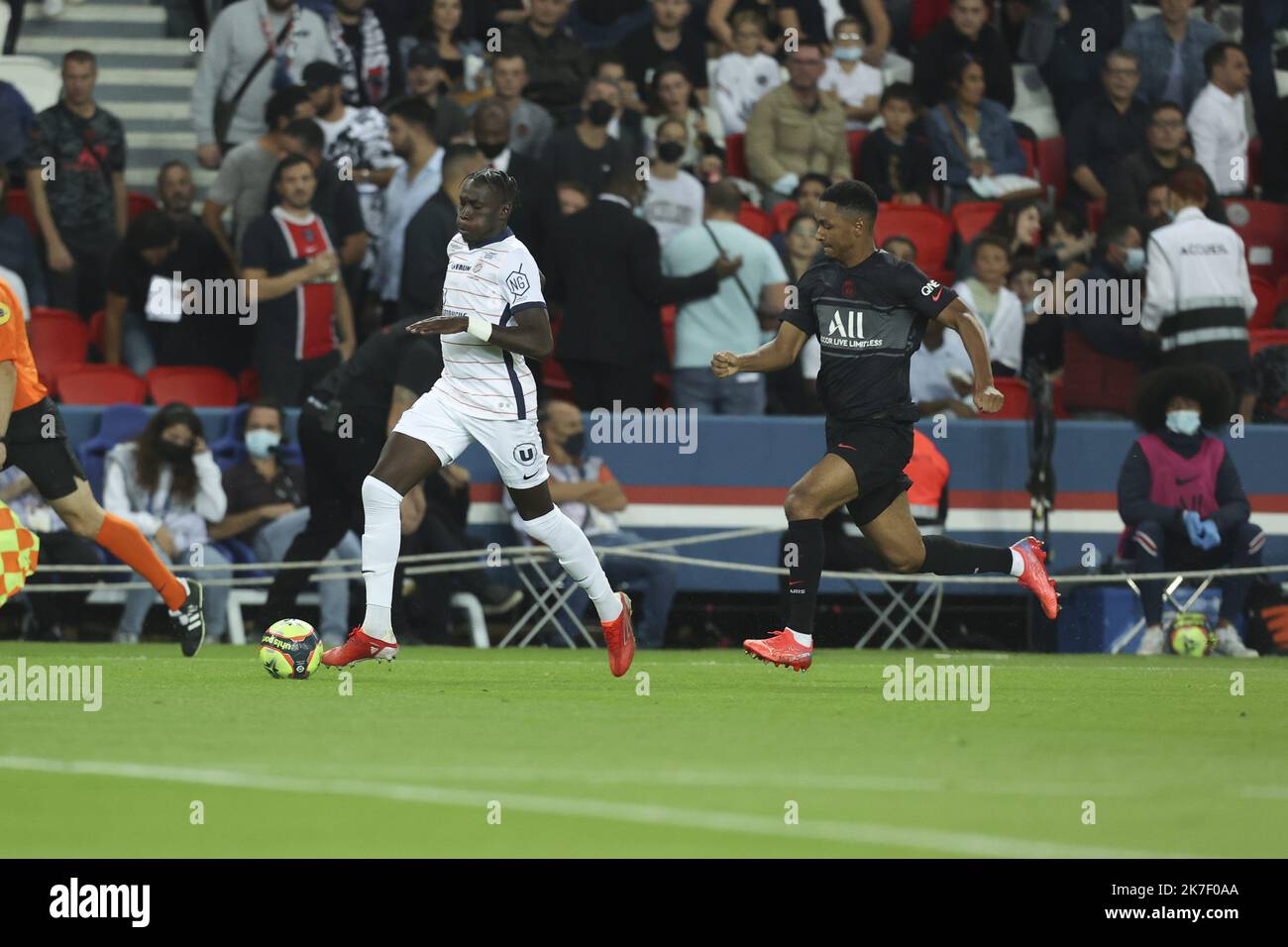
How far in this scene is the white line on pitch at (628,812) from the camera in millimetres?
6465

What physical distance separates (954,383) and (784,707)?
7190mm

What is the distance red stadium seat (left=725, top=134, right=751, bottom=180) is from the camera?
20.1 m

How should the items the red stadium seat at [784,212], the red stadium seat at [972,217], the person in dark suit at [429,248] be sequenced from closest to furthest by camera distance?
the person in dark suit at [429,248] < the red stadium seat at [784,212] < the red stadium seat at [972,217]

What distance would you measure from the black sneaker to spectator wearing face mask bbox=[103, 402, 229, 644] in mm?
2819

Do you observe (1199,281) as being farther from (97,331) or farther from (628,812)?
(628,812)

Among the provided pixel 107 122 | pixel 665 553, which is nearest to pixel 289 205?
pixel 107 122

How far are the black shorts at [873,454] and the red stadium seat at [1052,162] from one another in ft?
32.6

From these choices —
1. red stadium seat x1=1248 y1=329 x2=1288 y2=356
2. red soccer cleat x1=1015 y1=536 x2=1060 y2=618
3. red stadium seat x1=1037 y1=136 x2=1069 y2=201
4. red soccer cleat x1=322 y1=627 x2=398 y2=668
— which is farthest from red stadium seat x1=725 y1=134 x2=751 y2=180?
red soccer cleat x1=322 y1=627 x2=398 y2=668

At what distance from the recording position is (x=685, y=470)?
55.6 feet

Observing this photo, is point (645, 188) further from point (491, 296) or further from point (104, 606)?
point (491, 296)

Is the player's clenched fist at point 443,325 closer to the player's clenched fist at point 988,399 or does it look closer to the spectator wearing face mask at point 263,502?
the player's clenched fist at point 988,399

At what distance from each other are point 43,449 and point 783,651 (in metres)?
4.04

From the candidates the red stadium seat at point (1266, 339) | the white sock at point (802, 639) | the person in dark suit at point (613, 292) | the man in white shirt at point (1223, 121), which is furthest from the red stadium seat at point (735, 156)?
the white sock at point (802, 639)
